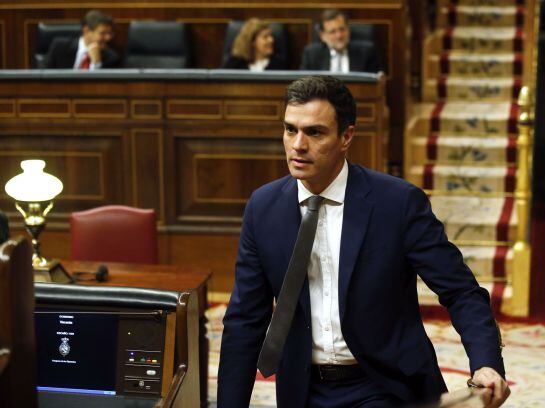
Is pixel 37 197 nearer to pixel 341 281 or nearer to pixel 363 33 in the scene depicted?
pixel 341 281

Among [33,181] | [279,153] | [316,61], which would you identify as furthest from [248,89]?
[33,181]

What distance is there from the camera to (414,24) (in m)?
8.29

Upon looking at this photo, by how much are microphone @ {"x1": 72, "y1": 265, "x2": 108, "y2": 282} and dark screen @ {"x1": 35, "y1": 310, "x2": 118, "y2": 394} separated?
134cm

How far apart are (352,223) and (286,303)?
0.26 metres

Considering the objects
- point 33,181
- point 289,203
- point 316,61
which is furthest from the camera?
point 316,61

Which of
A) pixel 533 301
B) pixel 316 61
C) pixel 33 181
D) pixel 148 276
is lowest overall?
pixel 533 301

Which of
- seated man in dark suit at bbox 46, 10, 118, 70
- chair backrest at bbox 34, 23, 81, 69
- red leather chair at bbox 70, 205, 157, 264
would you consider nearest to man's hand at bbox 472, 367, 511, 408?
red leather chair at bbox 70, 205, 157, 264

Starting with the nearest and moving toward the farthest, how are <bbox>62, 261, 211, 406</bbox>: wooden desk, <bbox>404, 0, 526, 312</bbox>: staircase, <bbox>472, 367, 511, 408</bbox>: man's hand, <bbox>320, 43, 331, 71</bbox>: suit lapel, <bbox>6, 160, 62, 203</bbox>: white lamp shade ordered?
1. <bbox>472, 367, 511, 408</bbox>: man's hand
2. <bbox>6, 160, 62, 203</bbox>: white lamp shade
3. <bbox>62, 261, 211, 406</bbox>: wooden desk
4. <bbox>404, 0, 526, 312</bbox>: staircase
5. <bbox>320, 43, 331, 71</bbox>: suit lapel

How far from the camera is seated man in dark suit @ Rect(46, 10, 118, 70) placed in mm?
7172

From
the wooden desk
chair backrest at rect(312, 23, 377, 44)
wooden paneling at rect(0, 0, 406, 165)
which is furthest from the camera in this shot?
wooden paneling at rect(0, 0, 406, 165)

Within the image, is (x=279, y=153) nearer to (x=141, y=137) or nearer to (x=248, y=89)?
(x=248, y=89)

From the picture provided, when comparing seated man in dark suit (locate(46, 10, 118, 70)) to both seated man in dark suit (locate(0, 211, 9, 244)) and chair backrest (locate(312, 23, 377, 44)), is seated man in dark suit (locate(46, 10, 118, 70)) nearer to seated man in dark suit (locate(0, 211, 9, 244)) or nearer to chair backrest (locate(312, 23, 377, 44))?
chair backrest (locate(312, 23, 377, 44))

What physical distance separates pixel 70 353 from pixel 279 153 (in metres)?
3.37

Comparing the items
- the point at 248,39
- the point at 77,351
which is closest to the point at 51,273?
the point at 77,351
